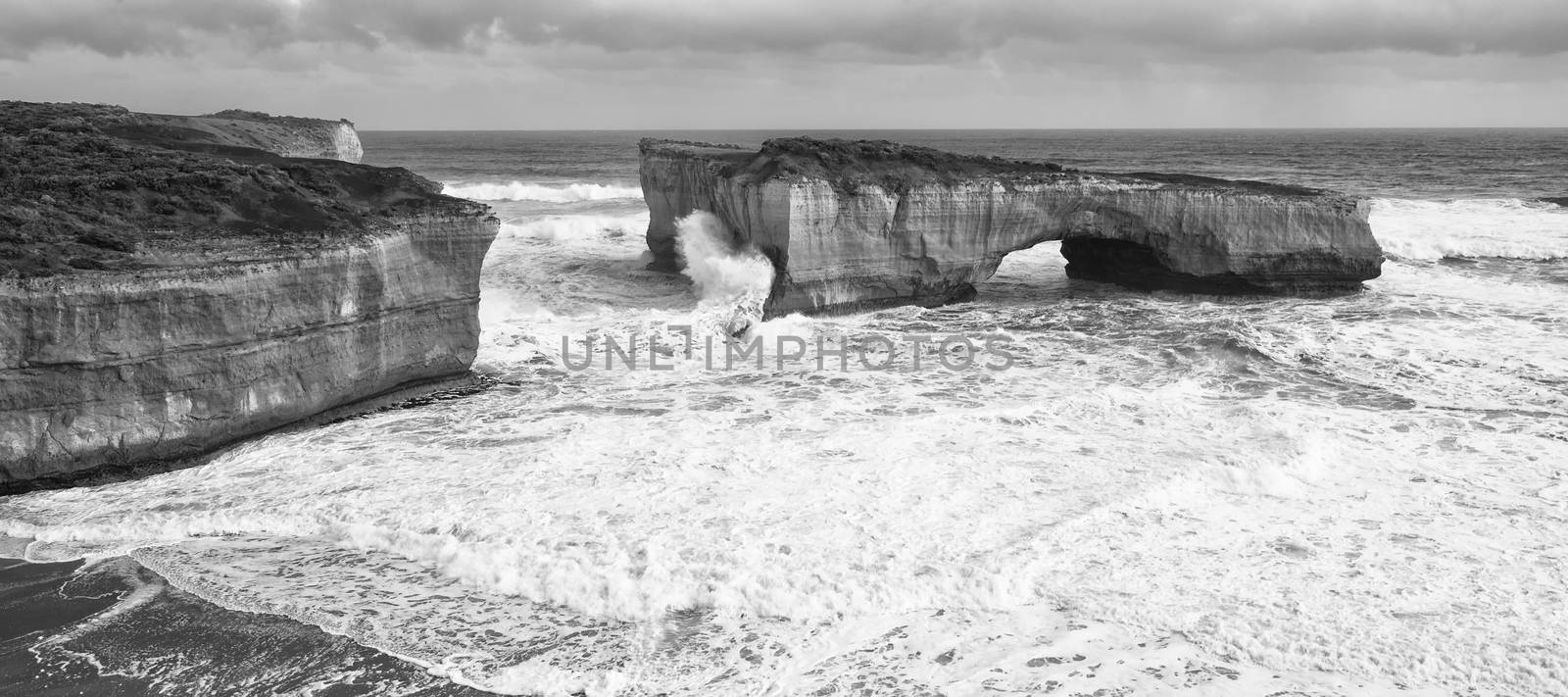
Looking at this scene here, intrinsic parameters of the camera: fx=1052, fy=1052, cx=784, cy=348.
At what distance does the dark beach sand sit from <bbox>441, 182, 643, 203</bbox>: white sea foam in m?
29.8

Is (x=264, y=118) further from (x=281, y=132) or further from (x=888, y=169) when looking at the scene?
(x=888, y=169)

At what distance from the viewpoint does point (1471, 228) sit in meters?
25.3

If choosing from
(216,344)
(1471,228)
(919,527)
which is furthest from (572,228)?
(1471,228)

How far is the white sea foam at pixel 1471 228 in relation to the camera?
73.5 ft

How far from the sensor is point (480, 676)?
250 inches

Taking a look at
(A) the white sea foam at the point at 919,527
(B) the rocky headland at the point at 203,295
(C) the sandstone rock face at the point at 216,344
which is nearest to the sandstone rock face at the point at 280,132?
(B) the rocky headland at the point at 203,295

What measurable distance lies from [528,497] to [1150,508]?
5.15 metres

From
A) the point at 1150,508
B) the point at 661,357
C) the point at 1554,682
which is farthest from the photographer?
the point at 661,357

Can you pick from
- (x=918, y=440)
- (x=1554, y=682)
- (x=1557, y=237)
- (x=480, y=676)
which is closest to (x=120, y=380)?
(x=480, y=676)

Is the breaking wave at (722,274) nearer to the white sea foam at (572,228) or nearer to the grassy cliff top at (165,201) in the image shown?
the grassy cliff top at (165,201)

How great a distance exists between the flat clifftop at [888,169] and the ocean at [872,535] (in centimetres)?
405

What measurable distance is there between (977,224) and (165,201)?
1145cm

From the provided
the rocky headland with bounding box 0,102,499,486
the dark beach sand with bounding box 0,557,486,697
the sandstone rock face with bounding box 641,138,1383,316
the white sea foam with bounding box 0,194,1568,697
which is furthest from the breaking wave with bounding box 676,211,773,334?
the dark beach sand with bounding box 0,557,486,697

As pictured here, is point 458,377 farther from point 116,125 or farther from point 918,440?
point 116,125
